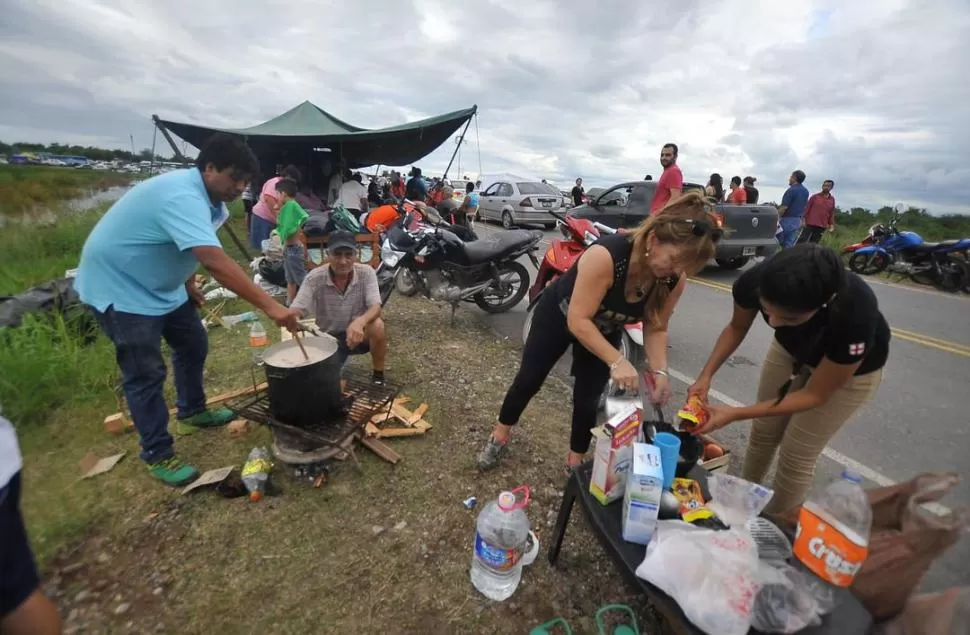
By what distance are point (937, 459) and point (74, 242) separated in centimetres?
1182

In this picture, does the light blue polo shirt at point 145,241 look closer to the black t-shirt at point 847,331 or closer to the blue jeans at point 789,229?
the black t-shirt at point 847,331

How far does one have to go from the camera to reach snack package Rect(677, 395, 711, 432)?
173 centimetres

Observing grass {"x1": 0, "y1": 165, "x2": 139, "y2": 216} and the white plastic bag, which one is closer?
the white plastic bag

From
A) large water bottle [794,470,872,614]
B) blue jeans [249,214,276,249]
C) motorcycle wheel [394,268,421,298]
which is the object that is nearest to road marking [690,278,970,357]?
large water bottle [794,470,872,614]

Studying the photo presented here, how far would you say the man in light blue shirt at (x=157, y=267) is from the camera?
205 centimetres

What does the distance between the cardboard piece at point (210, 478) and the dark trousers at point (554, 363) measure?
5.35 ft

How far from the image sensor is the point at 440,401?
3.40 metres

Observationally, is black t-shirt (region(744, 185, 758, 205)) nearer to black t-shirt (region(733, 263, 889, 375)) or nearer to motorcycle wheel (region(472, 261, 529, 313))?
motorcycle wheel (region(472, 261, 529, 313))

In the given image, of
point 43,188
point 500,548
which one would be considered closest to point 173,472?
point 500,548

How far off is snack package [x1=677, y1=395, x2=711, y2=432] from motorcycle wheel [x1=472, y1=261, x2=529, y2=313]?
3.56 m

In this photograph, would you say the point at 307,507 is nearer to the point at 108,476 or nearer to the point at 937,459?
the point at 108,476

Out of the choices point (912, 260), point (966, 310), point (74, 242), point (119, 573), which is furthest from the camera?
point (912, 260)

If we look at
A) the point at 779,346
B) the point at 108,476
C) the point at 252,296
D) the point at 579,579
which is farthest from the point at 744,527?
the point at 108,476

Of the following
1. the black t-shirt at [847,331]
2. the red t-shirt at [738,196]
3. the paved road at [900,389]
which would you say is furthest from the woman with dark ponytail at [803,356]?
the red t-shirt at [738,196]
